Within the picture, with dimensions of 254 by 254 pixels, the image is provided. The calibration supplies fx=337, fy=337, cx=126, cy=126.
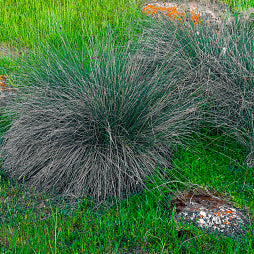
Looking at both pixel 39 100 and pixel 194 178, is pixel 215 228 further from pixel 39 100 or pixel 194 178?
pixel 39 100

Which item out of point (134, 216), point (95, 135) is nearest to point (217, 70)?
point (95, 135)

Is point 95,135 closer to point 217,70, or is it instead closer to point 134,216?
point 134,216

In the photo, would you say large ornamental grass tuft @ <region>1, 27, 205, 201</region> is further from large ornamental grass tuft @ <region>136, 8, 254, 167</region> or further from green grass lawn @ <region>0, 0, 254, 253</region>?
large ornamental grass tuft @ <region>136, 8, 254, 167</region>

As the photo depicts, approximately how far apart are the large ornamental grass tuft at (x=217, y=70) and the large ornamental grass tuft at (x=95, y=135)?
1.36 feet

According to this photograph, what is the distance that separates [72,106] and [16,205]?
97 centimetres

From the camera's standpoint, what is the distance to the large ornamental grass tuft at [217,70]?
340cm

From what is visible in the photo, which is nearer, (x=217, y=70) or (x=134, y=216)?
(x=134, y=216)

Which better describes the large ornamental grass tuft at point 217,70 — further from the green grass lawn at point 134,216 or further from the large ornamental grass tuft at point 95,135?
the large ornamental grass tuft at point 95,135

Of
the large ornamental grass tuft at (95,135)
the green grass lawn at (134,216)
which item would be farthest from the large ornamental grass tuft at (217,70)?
the large ornamental grass tuft at (95,135)

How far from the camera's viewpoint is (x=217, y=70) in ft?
11.9

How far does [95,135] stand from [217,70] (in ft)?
5.04

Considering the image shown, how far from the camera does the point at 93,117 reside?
9.80 ft

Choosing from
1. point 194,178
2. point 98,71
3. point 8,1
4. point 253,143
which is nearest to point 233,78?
point 253,143

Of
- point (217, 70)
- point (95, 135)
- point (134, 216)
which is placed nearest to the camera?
point (134, 216)
